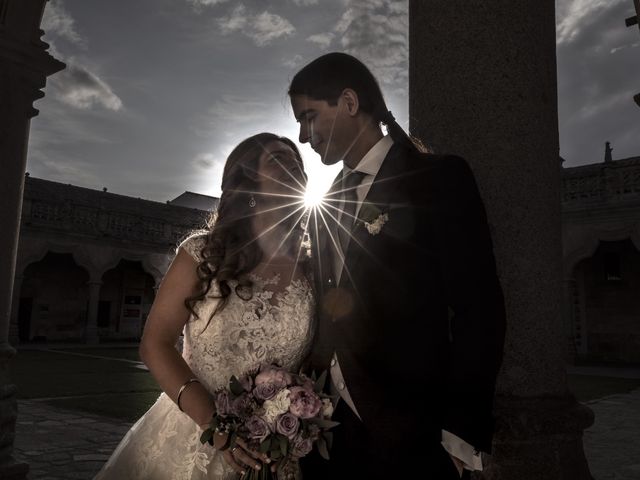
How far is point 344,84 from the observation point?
194cm

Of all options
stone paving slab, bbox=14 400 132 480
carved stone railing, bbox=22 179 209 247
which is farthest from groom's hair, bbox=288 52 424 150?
carved stone railing, bbox=22 179 209 247

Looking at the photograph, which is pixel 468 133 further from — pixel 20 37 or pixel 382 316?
pixel 20 37

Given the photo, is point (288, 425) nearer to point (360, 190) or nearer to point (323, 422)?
point (323, 422)

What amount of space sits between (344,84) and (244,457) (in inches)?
52.8

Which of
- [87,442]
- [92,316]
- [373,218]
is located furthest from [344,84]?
[92,316]

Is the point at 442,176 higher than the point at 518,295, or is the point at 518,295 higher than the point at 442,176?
A: the point at 442,176

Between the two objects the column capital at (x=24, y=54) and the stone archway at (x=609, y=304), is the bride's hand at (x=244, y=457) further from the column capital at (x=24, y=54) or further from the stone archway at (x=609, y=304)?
the stone archway at (x=609, y=304)

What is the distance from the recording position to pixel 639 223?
58.0 feet

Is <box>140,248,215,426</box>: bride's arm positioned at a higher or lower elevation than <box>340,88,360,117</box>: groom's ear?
lower

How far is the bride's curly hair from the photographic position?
6.95 ft

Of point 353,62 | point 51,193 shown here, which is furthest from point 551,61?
point 51,193

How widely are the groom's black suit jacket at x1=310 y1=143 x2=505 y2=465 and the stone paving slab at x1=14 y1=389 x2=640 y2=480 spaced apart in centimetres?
383

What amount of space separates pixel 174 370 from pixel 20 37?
335 centimetres

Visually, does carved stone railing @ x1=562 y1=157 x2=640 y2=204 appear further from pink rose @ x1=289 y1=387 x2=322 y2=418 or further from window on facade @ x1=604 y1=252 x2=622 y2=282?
pink rose @ x1=289 y1=387 x2=322 y2=418
